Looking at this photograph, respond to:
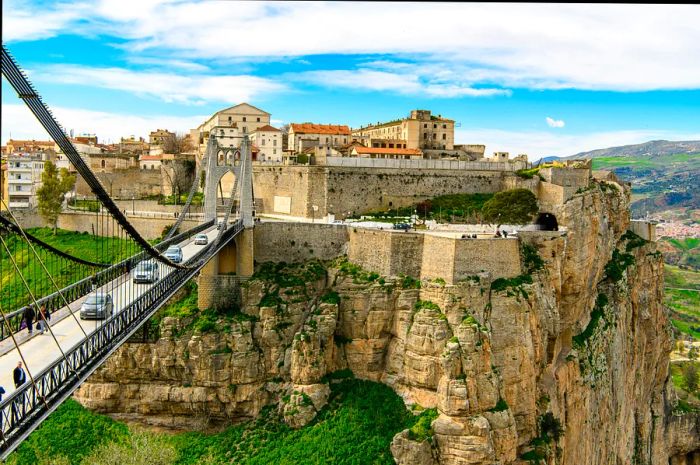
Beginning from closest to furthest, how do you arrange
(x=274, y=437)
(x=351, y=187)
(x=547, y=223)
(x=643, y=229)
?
(x=274, y=437) → (x=547, y=223) → (x=351, y=187) → (x=643, y=229)

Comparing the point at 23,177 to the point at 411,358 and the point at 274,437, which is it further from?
the point at 411,358

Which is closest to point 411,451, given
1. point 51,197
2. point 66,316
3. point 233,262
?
point 233,262

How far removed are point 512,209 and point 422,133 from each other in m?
17.4

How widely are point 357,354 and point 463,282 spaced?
201 inches

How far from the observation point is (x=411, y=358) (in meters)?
25.1

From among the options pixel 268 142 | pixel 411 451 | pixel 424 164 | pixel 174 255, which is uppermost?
pixel 268 142

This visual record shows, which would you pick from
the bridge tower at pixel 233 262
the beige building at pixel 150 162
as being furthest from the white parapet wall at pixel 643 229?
the beige building at pixel 150 162

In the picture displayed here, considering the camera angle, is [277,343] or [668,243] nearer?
[277,343]

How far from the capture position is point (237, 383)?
2656 cm

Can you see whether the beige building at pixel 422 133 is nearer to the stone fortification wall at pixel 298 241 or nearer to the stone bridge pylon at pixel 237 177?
the stone bridge pylon at pixel 237 177

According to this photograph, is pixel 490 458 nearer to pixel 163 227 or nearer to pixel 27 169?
pixel 163 227

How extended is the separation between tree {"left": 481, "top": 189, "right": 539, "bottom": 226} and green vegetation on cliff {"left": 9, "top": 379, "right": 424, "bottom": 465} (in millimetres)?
10570

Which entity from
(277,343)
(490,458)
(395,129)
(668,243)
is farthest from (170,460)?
(668,243)

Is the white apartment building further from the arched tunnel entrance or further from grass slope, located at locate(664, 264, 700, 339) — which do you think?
grass slope, located at locate(664, 264, 700, 339)
